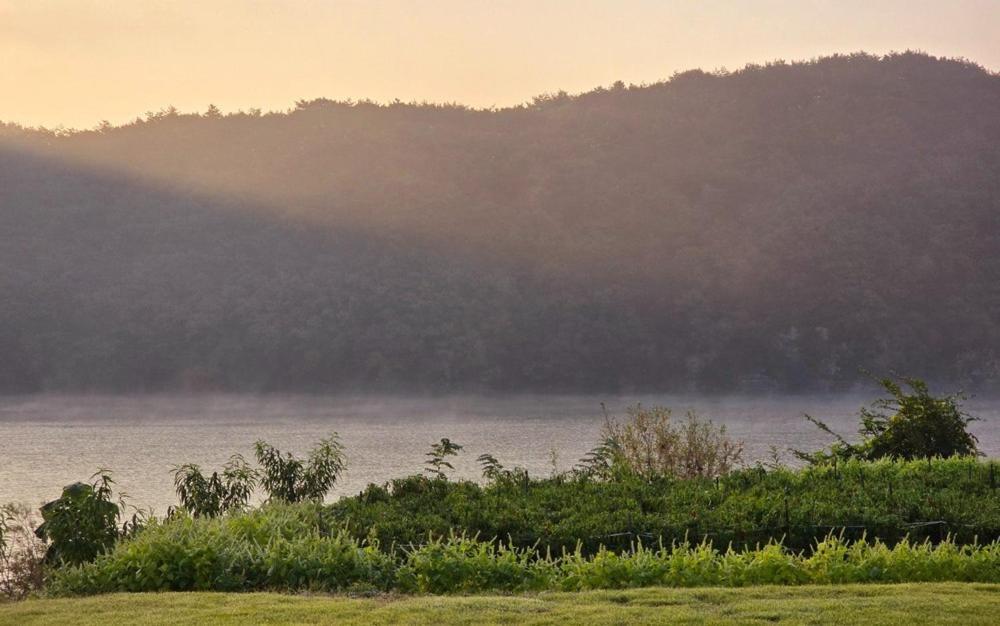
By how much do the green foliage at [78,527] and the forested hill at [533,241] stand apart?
61.2 metres

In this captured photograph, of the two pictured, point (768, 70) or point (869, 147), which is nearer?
point (869, 147)

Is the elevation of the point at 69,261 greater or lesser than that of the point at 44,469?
greater

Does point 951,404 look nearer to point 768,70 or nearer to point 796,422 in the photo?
point 796,422

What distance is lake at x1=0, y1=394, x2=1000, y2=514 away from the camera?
26.7 meters

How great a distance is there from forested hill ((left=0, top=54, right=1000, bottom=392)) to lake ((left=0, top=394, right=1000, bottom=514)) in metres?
3.74

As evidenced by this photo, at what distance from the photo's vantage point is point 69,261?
264 feet

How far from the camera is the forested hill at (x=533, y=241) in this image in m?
72.4

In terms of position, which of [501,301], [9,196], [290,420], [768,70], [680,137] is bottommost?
[290,420]

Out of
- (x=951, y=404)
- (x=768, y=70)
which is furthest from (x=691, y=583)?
(x=768, y=70)

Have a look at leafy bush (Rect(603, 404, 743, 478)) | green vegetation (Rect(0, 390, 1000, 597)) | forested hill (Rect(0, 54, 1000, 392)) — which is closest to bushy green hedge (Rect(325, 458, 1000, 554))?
green vegetation (Rect(0, 390, 1000, 597))

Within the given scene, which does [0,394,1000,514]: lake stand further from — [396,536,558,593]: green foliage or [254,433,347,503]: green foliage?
[396,536,558,593]: green foliage

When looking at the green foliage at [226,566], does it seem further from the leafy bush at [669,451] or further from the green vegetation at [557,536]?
the leafy bush at [669,451]

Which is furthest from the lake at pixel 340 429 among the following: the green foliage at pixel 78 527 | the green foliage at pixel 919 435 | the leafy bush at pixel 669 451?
the green foliage at pixel 78 527

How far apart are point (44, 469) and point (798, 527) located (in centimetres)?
2232
